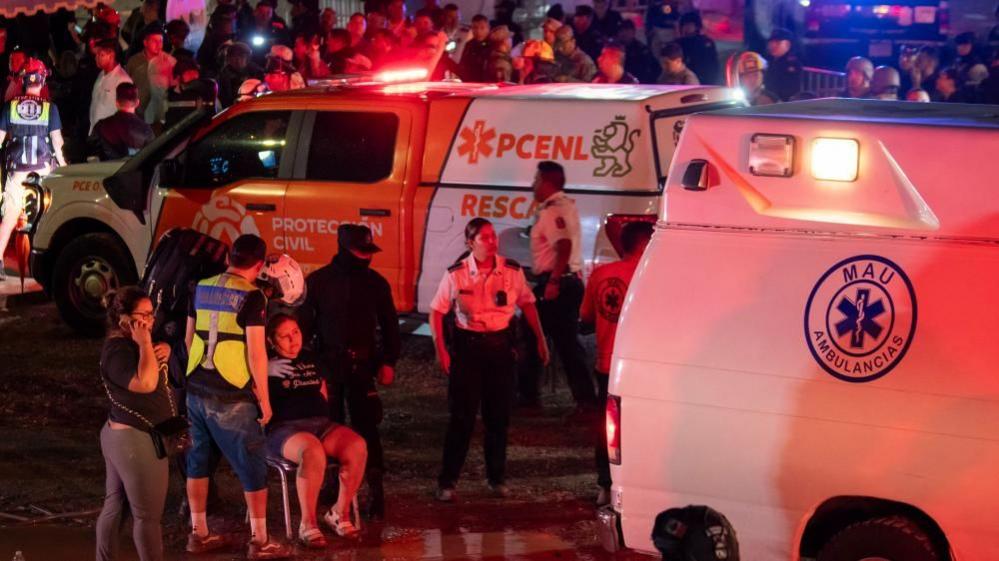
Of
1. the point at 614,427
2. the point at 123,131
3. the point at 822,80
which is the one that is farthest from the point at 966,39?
the point at 614,427

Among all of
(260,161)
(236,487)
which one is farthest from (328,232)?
(236,487)

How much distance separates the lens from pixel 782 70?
1531 cm

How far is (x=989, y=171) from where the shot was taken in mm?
5738

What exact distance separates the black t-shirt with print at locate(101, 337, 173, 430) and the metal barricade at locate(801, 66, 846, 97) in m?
11.3

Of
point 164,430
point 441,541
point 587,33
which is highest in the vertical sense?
point 587,33

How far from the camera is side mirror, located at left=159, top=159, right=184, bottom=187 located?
480 inches

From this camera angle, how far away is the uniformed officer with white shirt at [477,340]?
8836mm

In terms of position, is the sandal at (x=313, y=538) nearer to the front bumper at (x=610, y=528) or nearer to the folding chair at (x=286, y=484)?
the folding chair at (x=286, y=484)

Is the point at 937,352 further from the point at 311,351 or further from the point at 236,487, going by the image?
the point at 236,487

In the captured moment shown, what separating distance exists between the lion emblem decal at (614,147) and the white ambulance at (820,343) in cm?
410

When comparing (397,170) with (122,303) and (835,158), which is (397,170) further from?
(835,158)

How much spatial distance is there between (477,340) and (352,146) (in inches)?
128

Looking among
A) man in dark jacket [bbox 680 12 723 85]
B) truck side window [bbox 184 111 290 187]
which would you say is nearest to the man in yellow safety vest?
truck side window [bbox 184 111 290 187]

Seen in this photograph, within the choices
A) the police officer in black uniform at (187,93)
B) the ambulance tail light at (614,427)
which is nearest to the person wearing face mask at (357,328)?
the ambulance tail light at (614,427)
